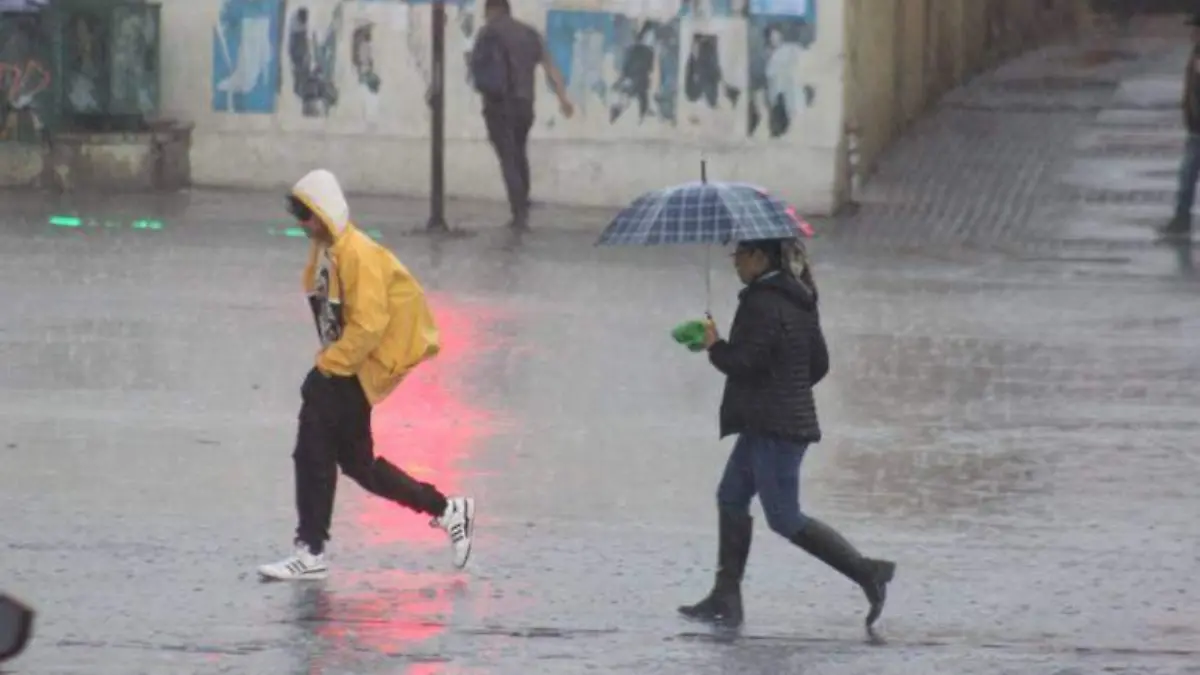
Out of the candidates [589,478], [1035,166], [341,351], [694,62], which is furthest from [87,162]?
[341,351]

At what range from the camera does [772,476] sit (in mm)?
8570

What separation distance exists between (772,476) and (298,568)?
5.71 ft

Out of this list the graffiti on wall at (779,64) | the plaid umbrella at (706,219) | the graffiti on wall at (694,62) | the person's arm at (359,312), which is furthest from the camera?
the graffiti on wall at (694,62)

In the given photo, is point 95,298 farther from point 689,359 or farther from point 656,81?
point 656,81

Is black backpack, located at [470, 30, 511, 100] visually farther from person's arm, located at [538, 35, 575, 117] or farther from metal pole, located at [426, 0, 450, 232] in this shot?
metal pole, located at [426, 0, 450, 232]

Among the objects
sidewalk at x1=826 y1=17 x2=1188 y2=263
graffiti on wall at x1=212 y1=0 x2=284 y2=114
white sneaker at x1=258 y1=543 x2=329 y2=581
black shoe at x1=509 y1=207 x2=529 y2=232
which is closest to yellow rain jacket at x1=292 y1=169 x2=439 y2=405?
white sneaker at x1=258 y1=543 x2=329 y2=581

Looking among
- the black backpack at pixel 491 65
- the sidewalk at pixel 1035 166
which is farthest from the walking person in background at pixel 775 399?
the black backpack at pixel 491 65

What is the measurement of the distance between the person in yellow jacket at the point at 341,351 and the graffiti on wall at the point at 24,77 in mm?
14284

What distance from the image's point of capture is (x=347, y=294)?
9.14 meters

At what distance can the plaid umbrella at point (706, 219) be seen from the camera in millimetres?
8352

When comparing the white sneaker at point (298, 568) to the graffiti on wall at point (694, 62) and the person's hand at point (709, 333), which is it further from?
the graffiti on wall at point (694, 62)

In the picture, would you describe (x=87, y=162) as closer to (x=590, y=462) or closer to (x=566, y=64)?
(x=566, y=64)

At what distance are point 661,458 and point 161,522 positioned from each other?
2.47 metres

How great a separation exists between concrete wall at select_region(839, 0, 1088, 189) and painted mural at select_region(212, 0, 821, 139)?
699 mm
